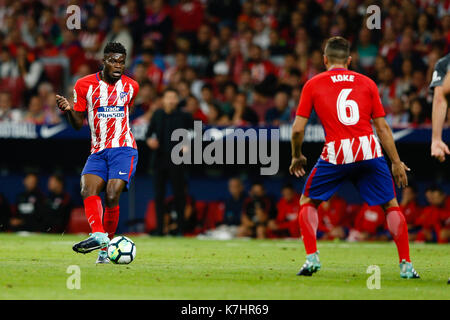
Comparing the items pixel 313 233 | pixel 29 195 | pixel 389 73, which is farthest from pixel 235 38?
pixel 313 233

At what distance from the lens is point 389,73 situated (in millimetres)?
15547

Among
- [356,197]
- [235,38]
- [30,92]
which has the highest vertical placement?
[235,38]

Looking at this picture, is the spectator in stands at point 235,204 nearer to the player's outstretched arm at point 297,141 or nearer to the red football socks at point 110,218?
the red football socks at point 110,218

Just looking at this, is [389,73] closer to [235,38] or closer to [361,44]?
[361,44]

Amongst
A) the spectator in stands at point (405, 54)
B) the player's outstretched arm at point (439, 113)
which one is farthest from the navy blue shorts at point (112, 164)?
the spectator in stands at point (405, 54)

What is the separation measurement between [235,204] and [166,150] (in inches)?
70.7

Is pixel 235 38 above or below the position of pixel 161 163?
above

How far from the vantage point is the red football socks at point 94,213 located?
8.96m

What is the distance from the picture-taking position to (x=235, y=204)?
51.9 ft

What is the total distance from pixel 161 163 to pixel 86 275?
7.02 metres

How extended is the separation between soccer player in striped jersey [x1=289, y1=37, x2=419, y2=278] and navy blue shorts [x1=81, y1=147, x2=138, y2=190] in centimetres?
204

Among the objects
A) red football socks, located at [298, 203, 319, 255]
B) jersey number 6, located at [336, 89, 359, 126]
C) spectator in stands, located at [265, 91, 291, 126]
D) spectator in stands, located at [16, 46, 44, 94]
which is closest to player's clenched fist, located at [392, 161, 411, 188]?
jersey number 6, located at [336, 89, 359, 126]

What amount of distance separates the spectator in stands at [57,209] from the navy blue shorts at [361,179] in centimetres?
886
